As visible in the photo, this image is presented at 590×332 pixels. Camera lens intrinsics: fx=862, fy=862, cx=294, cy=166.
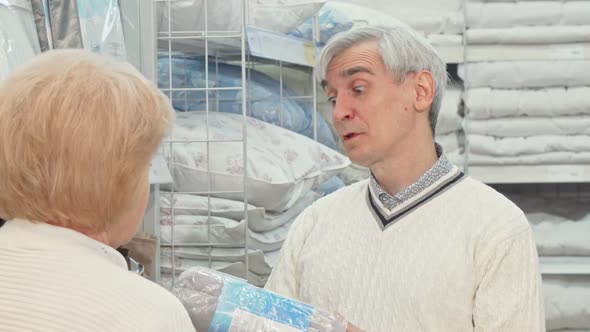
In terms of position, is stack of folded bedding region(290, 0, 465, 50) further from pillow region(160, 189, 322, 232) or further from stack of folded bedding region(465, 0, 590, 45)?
pillow region(160, 189, 322, 232)

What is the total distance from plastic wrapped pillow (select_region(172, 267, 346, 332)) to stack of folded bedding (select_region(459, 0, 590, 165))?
6.03 feet

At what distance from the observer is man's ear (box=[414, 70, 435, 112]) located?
157cm

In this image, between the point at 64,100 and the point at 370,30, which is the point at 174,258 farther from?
the point at 64,100

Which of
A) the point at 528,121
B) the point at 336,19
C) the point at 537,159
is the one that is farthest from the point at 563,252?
the point at 336,19

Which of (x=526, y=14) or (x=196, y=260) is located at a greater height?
(x=526, y=14)

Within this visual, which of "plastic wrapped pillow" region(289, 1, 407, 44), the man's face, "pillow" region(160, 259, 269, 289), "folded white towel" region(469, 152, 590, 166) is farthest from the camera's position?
"folded white towel" region(469, 152, 590, 166)

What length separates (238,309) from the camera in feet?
3.48

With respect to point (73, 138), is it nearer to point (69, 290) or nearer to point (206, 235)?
point (69, 290)

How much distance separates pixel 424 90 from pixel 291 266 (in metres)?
0.41

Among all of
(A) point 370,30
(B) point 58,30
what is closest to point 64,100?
(B) point 58,30

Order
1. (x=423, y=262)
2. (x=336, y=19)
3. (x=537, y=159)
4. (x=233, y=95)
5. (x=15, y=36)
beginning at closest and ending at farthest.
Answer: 1. (x=15, y=36)
2. (x=423, y=262)
3. (x=233, y=95)
4. (x=336, y=19)
5. (x=537, y=159)

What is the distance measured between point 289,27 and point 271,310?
1367mm

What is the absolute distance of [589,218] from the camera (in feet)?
9.64

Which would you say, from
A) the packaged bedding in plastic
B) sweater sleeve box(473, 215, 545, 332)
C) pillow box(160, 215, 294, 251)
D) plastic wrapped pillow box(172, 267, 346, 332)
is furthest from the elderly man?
the packaged bedding in plastic
